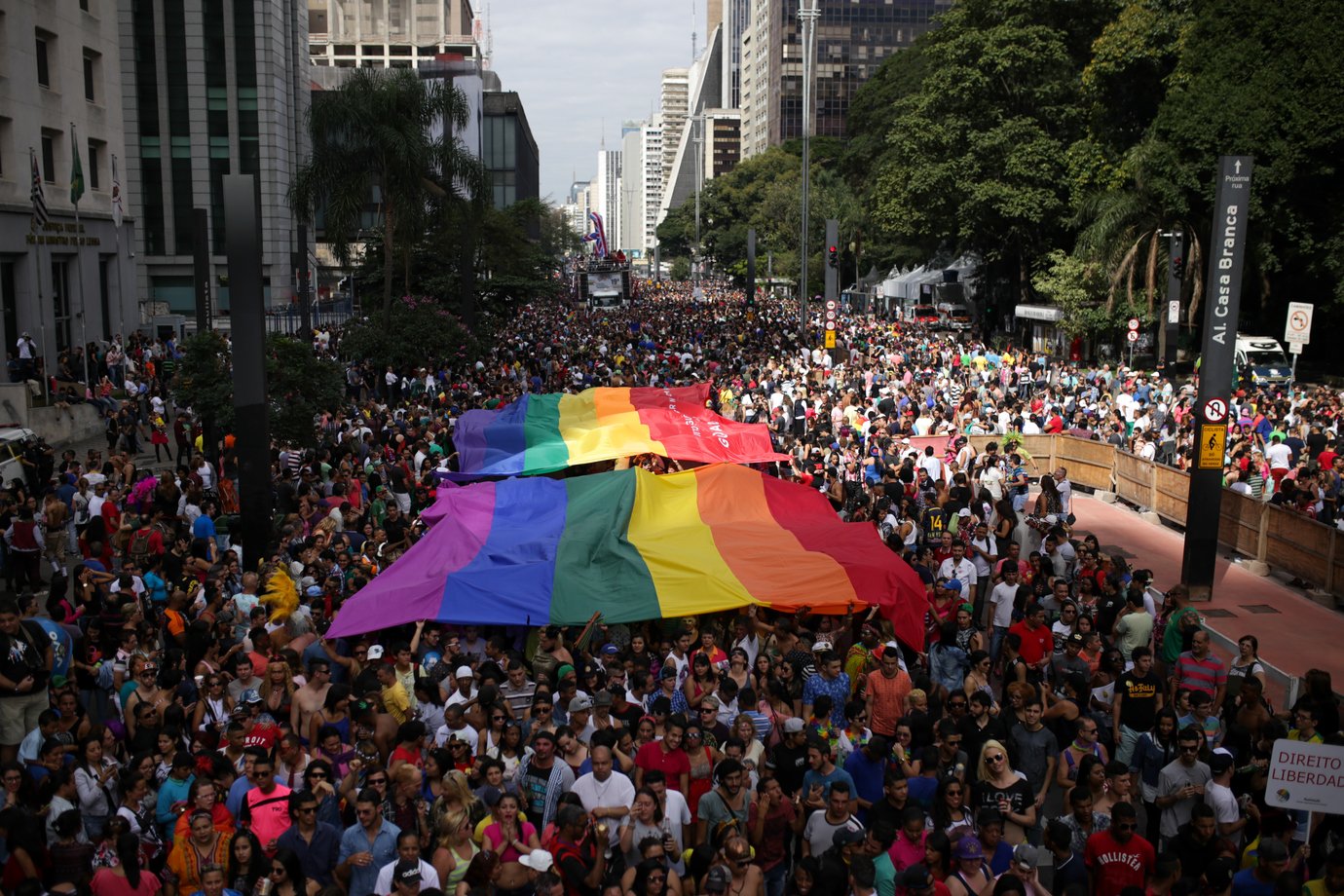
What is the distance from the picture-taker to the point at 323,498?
55.5 feet

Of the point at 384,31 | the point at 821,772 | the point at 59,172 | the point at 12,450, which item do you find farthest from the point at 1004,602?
the point at 384,31

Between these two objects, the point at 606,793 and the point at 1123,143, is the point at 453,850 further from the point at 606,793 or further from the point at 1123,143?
the point at 1123,143

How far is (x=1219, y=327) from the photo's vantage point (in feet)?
51.9

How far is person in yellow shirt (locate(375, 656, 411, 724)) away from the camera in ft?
31.3

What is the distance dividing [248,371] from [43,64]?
80.3 ft

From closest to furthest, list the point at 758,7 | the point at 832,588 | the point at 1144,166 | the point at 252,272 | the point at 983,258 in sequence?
1. the point at 832,588
2. the point at 252,272
3. the point at 1144,166
4. the point at 983,258
5. the point at 758,7

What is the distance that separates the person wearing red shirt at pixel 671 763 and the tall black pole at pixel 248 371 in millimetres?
8292

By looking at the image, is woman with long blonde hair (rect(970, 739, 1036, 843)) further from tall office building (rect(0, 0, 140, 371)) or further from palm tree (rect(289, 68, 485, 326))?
palm tree (rect(289, 68, 485, 326))

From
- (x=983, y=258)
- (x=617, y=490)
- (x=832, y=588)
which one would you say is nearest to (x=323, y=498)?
(x=617, y=490)

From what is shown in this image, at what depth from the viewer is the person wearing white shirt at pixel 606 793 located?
298 inches

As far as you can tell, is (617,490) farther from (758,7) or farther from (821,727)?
(758,7)

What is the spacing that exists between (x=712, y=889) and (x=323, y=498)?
1159 centimetres

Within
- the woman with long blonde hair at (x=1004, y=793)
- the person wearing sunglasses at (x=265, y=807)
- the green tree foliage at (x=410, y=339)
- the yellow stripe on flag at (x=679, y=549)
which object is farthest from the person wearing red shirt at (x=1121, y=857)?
the green tree foliage at (x=410, y=339)

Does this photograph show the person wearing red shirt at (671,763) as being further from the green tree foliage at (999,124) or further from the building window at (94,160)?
the green tree foliage at (999,124)
